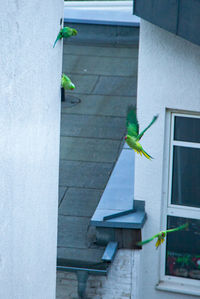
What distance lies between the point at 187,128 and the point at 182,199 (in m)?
1.10

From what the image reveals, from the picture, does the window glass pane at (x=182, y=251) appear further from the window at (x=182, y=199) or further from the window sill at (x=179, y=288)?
the window sill at (x=179, y=288)

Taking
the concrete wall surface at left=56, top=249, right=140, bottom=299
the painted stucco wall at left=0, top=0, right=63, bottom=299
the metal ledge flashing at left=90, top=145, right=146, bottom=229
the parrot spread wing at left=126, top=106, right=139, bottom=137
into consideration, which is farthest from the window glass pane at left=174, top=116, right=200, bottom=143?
the painted stucco wall at left=0, top=0, right=63, bottom=299

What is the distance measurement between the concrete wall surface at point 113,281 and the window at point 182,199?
27.7 inches

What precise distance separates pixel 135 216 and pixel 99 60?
6.77 m

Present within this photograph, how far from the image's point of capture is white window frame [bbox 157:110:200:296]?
862 cm

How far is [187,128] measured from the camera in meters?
8.56

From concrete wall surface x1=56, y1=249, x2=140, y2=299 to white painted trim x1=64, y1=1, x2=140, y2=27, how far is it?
811 cm

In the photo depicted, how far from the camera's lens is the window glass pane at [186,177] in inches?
344

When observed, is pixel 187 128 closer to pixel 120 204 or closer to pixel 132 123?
pixel 120 204

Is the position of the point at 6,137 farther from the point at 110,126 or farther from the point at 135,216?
the point at 110,126

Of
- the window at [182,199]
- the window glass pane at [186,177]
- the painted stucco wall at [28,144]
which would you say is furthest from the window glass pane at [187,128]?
the painted stucco wall at [28,144]

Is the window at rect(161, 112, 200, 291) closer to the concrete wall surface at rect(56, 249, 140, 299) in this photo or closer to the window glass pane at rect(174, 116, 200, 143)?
the window glass pane at rect(174, 116, 200, 143)

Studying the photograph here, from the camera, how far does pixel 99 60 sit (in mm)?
14695

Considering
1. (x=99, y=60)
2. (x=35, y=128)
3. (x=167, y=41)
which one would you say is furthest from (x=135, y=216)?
(x=99, y=60)
